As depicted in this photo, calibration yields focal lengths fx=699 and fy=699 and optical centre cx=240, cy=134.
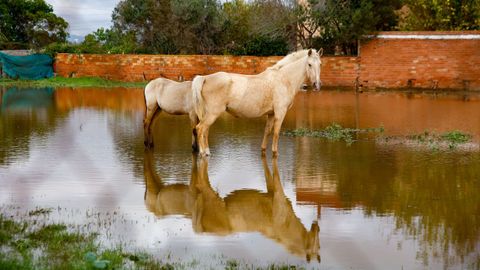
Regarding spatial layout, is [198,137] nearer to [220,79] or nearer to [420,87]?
[220,79]

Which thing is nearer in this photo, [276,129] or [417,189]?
[417,189]

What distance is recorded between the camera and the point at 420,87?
29.5 meters

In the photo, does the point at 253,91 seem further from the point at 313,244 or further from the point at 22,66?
the point at 22,66

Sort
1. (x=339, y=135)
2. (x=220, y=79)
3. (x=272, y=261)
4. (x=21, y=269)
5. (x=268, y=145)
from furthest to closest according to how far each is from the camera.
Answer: (x=339, y=135) < (x=268, y=145) < (x=220, y=79) < (x=272, y=261) < (x=21, y=269)

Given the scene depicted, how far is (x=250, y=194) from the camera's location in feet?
28.1

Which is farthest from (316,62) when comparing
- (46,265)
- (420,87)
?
(420,87)

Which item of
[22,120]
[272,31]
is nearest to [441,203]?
[22,120]

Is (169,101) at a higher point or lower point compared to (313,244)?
higher

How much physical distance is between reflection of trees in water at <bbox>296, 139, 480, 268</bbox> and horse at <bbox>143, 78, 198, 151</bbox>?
203 centimetres

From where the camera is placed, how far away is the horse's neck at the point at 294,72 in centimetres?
1151

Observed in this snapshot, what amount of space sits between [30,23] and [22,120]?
115 ft

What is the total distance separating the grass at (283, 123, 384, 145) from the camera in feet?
45.1

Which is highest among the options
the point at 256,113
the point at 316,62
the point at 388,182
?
the point at 316,62

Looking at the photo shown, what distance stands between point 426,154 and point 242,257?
669 cm
